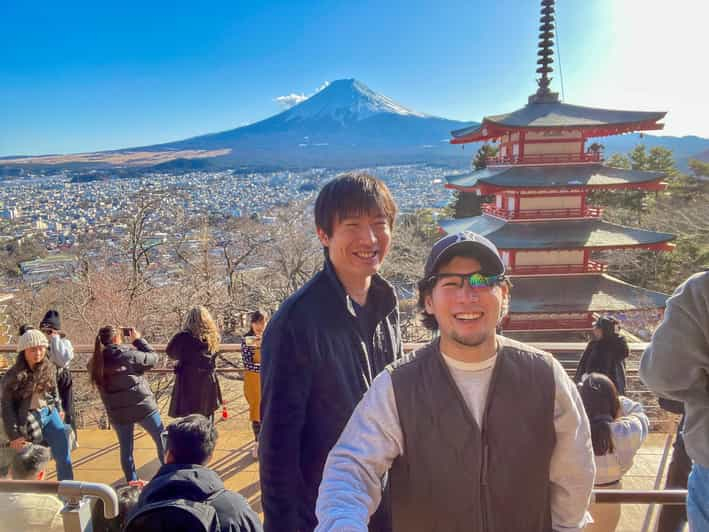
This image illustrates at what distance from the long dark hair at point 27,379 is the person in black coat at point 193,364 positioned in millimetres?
711

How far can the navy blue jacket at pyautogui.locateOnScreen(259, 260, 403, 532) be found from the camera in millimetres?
1241

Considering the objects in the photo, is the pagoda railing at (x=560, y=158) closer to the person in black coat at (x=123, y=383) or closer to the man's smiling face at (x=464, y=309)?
the person in black coat at (x=123, y=383)

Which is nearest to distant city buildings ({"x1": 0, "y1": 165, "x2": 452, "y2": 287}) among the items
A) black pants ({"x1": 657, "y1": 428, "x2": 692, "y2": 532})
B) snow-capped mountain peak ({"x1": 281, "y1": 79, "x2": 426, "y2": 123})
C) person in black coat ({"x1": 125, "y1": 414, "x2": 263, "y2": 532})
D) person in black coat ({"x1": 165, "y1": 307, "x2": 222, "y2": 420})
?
person in black coat ({"x1": 165, "y1": 307, "x2": 222, "y2": 420})

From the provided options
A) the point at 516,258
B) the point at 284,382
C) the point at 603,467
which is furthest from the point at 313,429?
the point at 516,258

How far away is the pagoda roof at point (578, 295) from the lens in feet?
33.8

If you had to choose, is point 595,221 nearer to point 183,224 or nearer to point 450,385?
point 450,385

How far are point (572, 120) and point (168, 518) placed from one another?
39.3 ft

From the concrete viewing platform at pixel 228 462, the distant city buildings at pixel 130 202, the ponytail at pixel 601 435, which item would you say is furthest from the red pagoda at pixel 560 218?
the ponytail at pixel 601 435

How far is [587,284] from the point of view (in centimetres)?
1102

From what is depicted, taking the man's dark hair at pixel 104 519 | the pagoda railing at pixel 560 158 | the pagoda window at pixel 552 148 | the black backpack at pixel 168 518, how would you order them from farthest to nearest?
the pagoda window at pixel 552 148, the pagoda railing at pixel 560 158, the man's dark hair at pixel 104 519, the black backpack at pixel 168 518

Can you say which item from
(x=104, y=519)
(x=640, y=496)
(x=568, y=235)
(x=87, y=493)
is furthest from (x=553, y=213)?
(x=87, y=493)

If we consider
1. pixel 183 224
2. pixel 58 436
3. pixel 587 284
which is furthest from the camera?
pixel 183 224

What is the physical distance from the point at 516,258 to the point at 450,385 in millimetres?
10840

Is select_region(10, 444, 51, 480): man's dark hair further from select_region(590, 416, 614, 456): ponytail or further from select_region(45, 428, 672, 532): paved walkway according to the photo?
select_region(590, 416, 614, 456): ponytail
